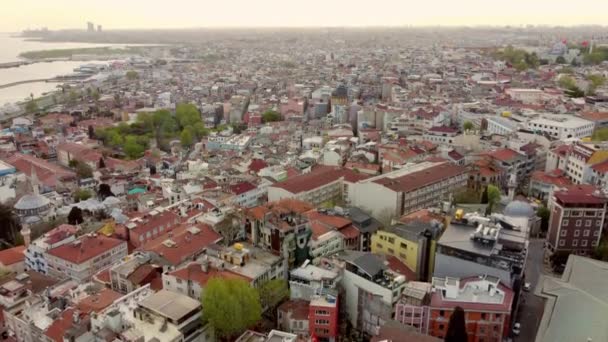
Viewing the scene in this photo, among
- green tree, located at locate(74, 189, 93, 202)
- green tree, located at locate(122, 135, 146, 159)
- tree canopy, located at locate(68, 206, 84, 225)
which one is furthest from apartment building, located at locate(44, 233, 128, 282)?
green tree, located at locate(122, 135, 146, 159)

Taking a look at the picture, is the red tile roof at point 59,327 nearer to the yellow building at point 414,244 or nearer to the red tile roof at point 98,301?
the red tile roof at point 98,301

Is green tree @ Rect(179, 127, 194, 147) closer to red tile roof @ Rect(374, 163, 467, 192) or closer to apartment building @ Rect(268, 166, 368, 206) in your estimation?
apartment building @ Rect(268, 166, 368, 206)

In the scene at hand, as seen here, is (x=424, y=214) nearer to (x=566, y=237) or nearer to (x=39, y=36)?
(x=566, y=237)

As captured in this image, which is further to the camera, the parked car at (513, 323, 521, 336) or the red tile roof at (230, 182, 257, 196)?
the red tile roof at (230, 182, 257, 196)

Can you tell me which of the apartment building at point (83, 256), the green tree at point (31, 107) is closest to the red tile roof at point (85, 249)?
the apartment building at point (83, 256)

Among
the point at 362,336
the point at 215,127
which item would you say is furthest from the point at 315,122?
the point at 362,336

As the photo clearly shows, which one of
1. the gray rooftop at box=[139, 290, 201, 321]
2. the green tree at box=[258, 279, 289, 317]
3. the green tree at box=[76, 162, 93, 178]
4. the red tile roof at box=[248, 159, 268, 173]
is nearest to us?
the gray rooftop at box=[139, 290, 201, 321]

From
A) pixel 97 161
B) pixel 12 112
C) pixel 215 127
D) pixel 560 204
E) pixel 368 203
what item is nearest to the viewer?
pixel 560 204
